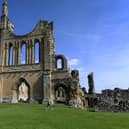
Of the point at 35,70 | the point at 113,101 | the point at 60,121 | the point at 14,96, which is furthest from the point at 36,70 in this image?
the point at 60,121

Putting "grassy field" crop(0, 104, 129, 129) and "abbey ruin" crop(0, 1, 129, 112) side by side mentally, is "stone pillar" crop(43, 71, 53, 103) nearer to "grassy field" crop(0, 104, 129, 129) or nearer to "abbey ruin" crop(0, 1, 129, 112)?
"abbey ruin" crop(0, 1, 129, 112)

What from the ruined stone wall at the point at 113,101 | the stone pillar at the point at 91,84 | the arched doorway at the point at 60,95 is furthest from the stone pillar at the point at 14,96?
the stone pillar at the point at 91,84

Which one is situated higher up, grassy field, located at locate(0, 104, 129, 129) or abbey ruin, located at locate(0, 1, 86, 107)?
abbey ruin, located at locate(0, 1, 86, 107)

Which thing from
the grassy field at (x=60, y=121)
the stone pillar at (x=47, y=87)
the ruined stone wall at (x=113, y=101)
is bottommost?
the grassy field at (x=60, y=121)

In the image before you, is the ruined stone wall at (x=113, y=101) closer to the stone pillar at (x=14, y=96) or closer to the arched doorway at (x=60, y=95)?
the arched doorway at (x=60, y=95)

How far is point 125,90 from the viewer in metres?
30.1

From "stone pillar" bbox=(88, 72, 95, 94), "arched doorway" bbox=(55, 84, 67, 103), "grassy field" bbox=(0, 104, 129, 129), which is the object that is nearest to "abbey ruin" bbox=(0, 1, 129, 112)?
"arched doorway" bbox=(55, 84, 67, 103)

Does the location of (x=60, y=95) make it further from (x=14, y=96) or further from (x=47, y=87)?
(x=47, y=87)

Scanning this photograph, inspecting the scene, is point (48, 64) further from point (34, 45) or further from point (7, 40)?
point (7, 40)

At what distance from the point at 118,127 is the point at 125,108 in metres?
13.4

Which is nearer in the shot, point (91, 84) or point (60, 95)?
point (91, 84)

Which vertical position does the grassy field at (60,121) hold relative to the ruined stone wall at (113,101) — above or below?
below

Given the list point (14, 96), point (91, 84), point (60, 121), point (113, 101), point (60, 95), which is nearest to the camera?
point (60, 121)

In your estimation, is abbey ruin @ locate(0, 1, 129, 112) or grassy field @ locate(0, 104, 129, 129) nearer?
grassy field @ locate(0, 104, 129, 129)
